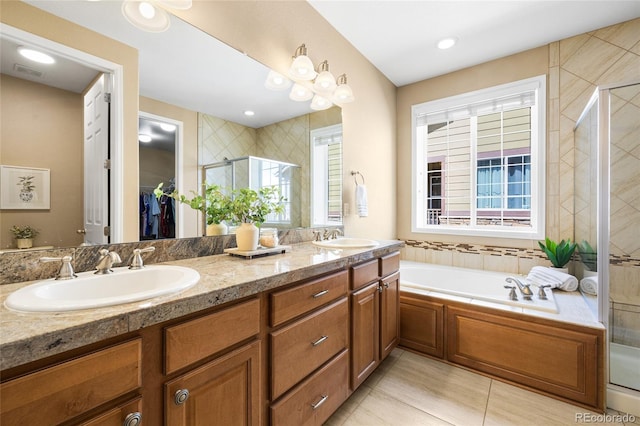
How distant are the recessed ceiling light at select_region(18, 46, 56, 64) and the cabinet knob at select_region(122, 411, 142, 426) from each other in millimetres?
1164

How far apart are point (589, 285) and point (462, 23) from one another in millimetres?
2237

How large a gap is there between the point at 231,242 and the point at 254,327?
0.71 meters

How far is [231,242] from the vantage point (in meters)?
1.60

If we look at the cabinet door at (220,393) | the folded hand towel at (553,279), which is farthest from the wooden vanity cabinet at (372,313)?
the folded hand towel at (553,279)

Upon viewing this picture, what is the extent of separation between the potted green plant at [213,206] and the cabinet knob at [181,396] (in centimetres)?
84

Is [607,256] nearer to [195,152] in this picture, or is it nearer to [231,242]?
[231,242]

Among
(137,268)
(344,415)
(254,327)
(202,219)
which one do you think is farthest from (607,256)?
(137,268)

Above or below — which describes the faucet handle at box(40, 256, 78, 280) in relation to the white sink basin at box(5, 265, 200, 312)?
above

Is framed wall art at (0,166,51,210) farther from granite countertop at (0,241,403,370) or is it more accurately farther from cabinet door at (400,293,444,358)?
→ cabinet door at (400,293,444,358)

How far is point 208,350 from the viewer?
33.3 inches

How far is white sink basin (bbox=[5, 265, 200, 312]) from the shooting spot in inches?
26.5

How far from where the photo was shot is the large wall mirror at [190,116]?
100 centimetres

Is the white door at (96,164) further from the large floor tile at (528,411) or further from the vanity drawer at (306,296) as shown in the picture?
the large floor tile at (528,411)

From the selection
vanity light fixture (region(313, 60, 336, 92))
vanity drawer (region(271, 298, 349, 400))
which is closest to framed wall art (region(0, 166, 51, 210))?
vanity drawer (region(271, 298, 349, 400))
